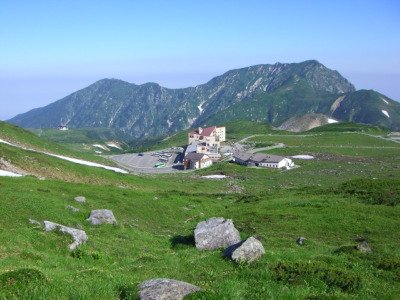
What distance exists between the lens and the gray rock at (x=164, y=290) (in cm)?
1584

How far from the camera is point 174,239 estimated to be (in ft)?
127

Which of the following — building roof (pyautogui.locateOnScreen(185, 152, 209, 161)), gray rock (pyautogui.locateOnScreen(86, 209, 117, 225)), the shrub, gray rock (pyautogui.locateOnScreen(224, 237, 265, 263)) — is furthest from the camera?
building roof (pyautogui.locateOnScreen(185, 152, 209, 161))

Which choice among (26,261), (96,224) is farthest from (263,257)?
(96,224)

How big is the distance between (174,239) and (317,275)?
20.6 m

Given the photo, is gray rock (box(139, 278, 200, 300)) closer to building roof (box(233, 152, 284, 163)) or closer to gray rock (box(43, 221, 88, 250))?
gray rock (box(43, 221, 88, 250))

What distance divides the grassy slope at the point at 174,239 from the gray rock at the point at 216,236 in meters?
1.05

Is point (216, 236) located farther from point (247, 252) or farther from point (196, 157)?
point (196, 157)

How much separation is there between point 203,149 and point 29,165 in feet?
362

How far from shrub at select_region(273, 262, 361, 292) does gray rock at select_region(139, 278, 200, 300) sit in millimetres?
4900

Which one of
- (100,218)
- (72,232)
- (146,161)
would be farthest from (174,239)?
(146,161)

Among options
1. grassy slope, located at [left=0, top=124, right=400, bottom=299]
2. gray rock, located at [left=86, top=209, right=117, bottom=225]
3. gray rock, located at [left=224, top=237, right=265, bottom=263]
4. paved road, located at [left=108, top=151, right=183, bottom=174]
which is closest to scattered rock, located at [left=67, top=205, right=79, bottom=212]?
grassy slope, located at [left=0, top=124, right=400, bottom=299]

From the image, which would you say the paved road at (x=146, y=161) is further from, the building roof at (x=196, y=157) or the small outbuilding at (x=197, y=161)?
the building roof at (x=196, y=157)

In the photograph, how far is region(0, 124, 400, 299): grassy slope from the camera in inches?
712

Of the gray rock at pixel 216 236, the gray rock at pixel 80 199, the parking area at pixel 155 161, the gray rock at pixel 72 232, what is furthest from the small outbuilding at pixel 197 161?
the gray rock at pixel 72 232
